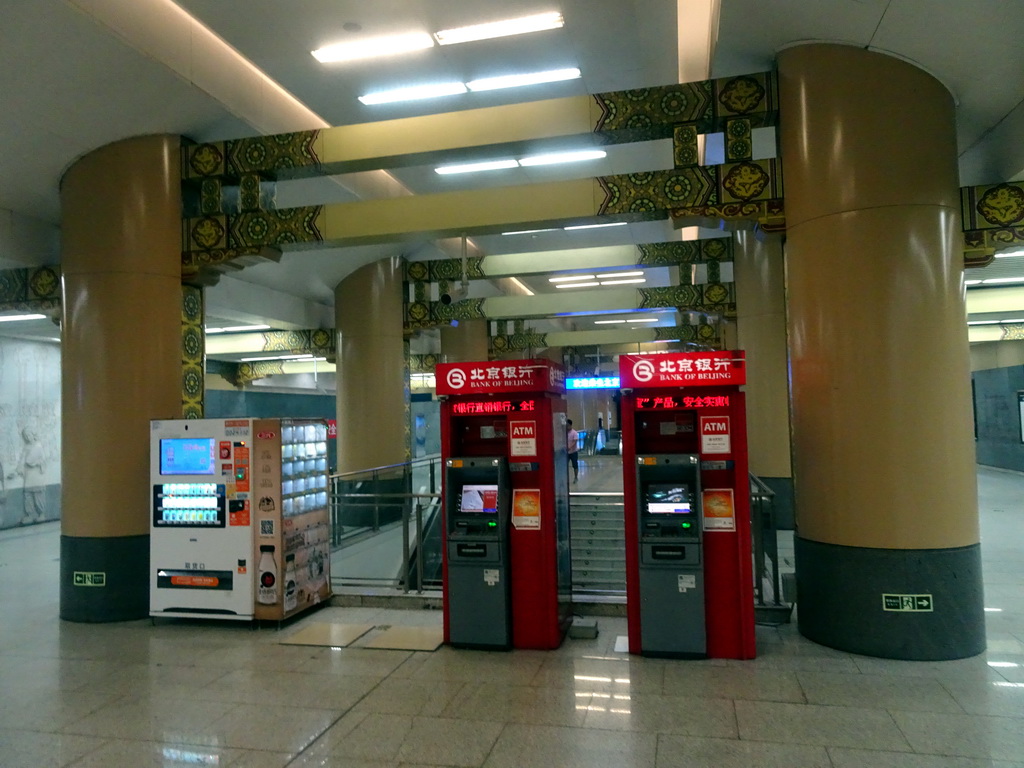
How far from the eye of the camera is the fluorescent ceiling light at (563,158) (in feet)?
25.5

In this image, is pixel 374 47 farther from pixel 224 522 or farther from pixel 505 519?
pixel 224 522

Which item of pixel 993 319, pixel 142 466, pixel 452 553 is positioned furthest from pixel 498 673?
pixel 993 319

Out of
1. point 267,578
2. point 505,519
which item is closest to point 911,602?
point 505,519

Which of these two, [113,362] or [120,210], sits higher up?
[120,210]

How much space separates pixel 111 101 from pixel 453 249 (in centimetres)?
686

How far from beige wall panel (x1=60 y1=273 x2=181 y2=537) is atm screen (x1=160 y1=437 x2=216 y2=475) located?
1.20 ft

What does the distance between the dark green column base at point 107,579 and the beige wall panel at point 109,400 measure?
0.10 meters

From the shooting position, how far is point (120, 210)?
20.2 ft

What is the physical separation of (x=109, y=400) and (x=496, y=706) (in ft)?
13.8

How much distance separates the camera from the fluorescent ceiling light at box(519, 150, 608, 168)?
7787 mm

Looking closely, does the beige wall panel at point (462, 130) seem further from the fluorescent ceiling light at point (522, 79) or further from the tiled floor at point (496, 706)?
the tiled floor at point (496, 706)

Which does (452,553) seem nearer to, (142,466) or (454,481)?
(454,481)

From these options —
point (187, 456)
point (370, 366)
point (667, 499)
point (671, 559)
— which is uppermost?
point (370, 366)

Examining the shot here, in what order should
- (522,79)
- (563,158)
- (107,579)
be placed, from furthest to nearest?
(563,158) < (522,79) < (107,579)
